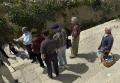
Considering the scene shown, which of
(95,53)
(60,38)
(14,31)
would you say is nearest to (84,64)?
(95,53)

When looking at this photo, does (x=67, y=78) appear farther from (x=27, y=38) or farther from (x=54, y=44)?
(x=27, y=38)

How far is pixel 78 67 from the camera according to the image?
10906mm

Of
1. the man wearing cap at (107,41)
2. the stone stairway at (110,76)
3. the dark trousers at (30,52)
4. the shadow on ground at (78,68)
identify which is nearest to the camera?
the stone stairway at (110,76)

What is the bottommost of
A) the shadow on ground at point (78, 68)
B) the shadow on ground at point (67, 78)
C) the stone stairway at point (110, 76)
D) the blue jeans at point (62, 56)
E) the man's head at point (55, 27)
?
the shadow on ground at point (67, 78)

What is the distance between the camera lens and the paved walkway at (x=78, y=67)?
1045cm

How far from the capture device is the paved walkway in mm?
10445

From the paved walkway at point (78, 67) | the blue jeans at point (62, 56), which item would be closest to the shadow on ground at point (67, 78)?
the paved walkway at point (78, 67)

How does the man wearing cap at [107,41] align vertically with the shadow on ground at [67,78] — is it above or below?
above

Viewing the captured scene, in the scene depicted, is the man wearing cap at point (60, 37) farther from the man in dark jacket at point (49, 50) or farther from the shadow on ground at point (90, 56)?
the shadow on ground at point (90, 56)

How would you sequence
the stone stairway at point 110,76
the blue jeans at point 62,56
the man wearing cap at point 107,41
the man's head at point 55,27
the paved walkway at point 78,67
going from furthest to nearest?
the paved walkway at point 78,67 → the blue jeans at point 62,56 → the man wearing cap at point 107,41 → the man's head at point 55,27 → the stone stairway at point 110,76

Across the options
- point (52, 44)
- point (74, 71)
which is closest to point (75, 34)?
point (74, 71)

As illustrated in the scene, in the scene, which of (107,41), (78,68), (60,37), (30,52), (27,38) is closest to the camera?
(60,37)

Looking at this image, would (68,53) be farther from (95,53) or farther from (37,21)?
(37,21)

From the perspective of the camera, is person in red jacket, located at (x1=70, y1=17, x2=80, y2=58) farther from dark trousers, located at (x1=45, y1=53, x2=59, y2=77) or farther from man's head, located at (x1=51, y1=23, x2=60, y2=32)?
dark trousers, located at (x1=45, y1=53, x2=59, y2=77)
